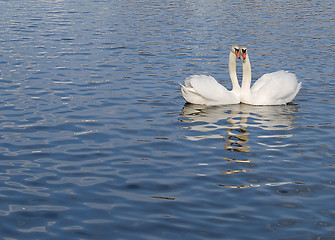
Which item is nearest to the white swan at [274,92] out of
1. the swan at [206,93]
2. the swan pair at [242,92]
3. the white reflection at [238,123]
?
the swan pair at [242,92]

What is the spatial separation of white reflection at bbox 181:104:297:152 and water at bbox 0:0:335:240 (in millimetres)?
41

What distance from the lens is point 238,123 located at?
47.2 feet

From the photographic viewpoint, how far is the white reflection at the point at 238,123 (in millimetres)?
13117

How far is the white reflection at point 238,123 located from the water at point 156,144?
41mm

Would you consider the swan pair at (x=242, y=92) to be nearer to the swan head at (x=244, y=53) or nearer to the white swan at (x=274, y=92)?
the white swan at (x=274, y=92)

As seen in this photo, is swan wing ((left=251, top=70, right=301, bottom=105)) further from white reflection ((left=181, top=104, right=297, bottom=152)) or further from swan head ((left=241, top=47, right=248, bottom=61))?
swan head ((left=241, top=47, right=248, bottom=61))

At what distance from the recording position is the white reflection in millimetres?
13117

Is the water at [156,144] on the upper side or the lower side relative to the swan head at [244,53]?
lower

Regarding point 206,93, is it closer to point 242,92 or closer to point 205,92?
point 205,92

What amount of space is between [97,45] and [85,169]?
14.6 m

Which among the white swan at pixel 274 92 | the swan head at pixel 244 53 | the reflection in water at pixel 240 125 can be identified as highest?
the swan head at pixel 244 53

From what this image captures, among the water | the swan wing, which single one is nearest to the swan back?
the water

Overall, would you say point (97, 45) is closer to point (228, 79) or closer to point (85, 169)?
point (228, 79)

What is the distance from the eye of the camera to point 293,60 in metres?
21.6
